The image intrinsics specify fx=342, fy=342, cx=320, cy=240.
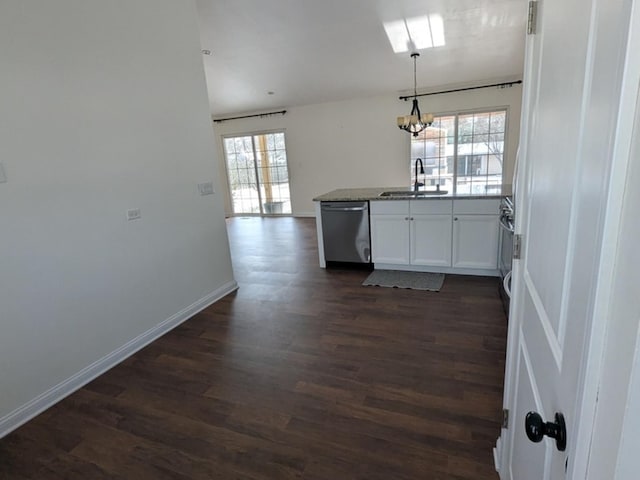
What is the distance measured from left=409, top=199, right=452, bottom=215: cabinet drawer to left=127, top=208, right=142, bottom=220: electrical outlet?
102 inches

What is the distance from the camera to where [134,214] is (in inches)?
102

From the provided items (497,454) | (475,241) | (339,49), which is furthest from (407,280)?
(339,49)

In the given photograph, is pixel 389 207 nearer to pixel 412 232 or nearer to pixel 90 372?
pixel 412 232

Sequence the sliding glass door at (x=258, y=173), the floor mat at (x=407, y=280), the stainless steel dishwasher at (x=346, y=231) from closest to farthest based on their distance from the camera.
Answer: the floor mat at (x=407, y=280) < the stainless steel dishwasher at (x=346, y=231) < the sliding glass door at (x=258, y=173)

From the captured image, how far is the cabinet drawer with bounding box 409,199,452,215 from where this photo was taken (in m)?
3.55

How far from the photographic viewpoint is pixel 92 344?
234 centimetres

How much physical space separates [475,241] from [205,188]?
9.05 ft

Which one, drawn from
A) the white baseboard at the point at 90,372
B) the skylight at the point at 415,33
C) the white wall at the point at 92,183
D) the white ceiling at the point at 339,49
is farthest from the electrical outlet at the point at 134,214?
the skylight at the point at 415,33

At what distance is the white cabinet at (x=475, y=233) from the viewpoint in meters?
3.41

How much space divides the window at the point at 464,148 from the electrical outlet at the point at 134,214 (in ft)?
18.8

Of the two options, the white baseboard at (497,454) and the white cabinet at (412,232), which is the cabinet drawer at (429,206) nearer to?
the white cabinet at (412,232)

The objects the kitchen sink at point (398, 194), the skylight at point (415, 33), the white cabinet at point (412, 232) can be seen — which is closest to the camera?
the white cabinet at point (412, 232)

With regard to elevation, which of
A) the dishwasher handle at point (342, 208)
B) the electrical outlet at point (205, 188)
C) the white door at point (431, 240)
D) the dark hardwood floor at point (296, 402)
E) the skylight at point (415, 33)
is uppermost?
the skylight at point (415, 33)

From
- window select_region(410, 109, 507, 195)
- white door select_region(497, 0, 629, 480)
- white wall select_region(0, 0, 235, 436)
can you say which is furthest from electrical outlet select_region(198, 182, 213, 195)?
window select_region(410, 109, 507, 195)
